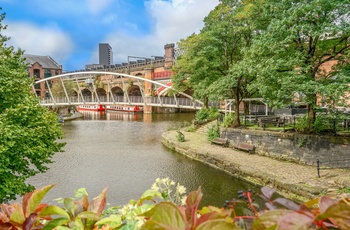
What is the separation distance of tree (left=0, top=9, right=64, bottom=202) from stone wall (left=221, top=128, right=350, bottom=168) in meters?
10.8

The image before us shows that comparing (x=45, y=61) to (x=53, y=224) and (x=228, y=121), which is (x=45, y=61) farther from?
(x=53, y=224)

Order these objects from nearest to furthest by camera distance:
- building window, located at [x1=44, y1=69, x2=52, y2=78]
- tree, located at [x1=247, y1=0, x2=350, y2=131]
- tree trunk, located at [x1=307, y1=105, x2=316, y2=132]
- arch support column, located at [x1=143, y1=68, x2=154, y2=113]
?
tree, located at [x1=247, y1=0, x2=350, y2=131] < tree trunk, located at [x1=307, y1=105, x2=316, y2=132] < arch support column, located at [x1=143, y1=68, x2=154, y2=113] < building window, located at [x1=44, y1=69, x2=52, y2=78]

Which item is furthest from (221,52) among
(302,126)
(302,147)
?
(302,147)

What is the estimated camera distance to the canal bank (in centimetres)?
976

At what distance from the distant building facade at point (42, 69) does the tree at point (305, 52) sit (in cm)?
5361

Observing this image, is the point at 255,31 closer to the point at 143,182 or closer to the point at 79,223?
the point at 143,182

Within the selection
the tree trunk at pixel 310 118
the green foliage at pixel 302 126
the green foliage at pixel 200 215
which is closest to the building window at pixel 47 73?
the green foliage at pixel 302 126

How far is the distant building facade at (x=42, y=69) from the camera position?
57266 mm

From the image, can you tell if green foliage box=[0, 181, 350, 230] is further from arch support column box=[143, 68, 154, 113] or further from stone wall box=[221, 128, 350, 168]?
arch support column box=[143, 68, 154, 113]

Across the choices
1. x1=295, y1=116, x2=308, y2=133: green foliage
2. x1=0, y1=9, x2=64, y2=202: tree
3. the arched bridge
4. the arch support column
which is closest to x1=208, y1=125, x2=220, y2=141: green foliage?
x1=295, y1=116, x2=308, y2=133: green foliage

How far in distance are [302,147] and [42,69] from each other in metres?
59.9

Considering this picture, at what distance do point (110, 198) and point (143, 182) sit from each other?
6.89 ft

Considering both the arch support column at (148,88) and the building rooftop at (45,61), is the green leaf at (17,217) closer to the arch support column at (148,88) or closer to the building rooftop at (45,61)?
the arch support column at (148,88)

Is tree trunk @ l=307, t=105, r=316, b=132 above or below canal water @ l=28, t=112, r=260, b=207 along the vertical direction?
above
